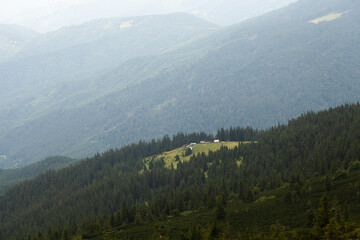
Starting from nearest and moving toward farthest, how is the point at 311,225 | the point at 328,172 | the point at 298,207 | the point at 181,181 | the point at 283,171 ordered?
the point at 311,225, the point at 298,207, the point at 328,172, the point at 283,171, the point at 181,181

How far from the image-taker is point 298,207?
417ft

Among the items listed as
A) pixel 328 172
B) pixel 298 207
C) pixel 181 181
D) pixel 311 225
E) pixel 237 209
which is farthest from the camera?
pixel 181 181

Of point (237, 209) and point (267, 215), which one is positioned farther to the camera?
point (237, 209)

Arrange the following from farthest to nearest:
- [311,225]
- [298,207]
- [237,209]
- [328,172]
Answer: [328,172] < [237,209] < [298,207] < [311,225]

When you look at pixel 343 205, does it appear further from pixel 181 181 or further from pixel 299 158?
pixel 181 181

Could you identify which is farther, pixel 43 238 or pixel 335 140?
pixel 335 140

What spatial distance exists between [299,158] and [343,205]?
→ 68923 mm

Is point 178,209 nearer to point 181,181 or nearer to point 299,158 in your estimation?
point 181,181

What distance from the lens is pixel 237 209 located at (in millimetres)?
140500

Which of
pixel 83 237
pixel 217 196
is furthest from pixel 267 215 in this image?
pixel 83 237

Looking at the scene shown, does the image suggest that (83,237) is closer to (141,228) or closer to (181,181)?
(141,228)

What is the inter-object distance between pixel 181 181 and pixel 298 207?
266 feet

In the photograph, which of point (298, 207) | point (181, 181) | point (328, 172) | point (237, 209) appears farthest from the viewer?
point (181, 181)

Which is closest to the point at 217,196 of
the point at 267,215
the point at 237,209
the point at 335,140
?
the point at 237,209
